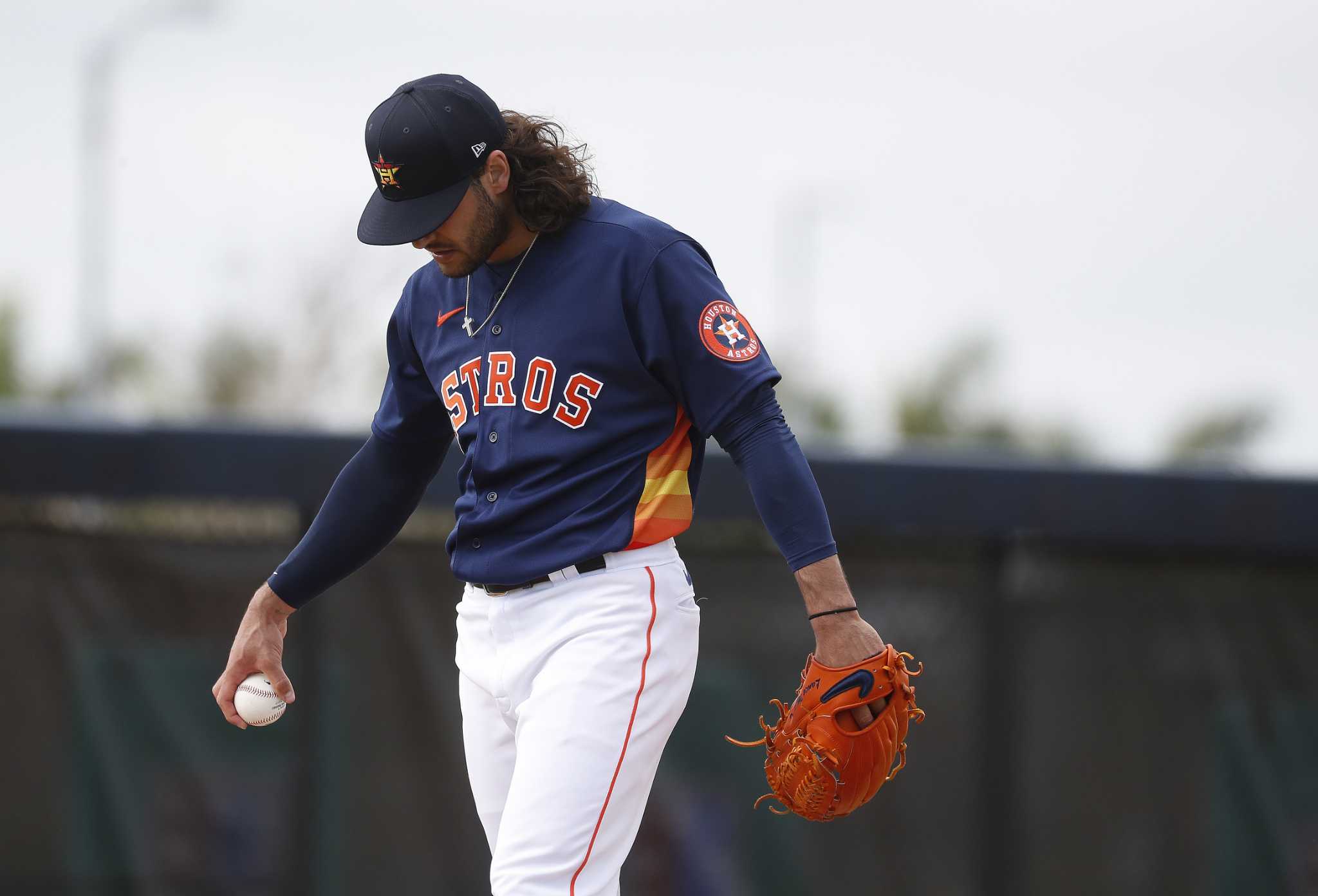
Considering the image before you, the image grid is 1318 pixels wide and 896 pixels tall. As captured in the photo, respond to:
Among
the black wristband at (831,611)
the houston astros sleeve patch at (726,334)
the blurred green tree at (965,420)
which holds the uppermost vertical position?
the houston astros sleeve patch at (726,334)

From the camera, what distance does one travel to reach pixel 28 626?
207 inches

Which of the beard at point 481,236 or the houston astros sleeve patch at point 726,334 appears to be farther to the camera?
the beard at point 481,236

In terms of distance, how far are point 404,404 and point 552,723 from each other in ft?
2.70

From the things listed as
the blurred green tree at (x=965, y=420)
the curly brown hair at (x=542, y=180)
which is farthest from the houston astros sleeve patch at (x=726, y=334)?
the blurred green tree at (x=965, y=420)

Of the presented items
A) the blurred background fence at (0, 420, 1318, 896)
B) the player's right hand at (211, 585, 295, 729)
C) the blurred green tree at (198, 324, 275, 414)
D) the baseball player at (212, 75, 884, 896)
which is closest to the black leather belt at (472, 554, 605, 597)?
the baseball player at (212, 75, 884, 896)

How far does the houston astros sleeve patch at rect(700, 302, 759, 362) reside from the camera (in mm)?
2439

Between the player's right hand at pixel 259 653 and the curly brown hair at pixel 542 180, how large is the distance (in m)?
0.93

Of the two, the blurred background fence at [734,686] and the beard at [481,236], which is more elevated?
the beard at [481,236]

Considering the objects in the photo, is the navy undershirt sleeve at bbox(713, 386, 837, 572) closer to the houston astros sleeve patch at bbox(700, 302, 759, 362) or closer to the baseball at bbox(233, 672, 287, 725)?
the houston astros sleeve patch at bbox(700, 302, 759, 362)

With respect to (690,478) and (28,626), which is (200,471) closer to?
(28,626)

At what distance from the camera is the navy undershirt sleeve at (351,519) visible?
9.50ft

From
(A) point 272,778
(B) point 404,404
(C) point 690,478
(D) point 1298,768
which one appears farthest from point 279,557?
(D) point 1298,768

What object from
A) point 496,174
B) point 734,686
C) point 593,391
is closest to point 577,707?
point 593,391

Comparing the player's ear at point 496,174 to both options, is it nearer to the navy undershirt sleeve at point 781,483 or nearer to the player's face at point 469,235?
the player's face at point 469,235
